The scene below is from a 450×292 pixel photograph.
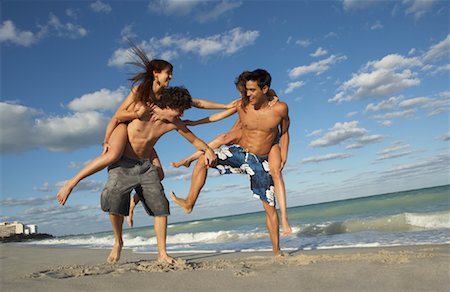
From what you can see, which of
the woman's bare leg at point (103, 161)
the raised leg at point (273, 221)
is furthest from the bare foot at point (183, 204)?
the raised leg at point (273, 221)

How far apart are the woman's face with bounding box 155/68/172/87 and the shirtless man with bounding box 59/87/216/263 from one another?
8 cm

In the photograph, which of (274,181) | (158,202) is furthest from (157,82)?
(274,181)

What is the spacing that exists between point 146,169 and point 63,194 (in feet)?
3.26

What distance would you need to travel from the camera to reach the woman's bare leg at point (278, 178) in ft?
16.3

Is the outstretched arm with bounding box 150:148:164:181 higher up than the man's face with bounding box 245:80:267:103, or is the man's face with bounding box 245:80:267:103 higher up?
the man's face with bounding box 245:80:267:103

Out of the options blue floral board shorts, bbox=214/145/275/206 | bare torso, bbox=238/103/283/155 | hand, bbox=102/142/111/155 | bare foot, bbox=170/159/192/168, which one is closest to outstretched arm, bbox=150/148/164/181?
bare foot, bbox=170/159/192/168

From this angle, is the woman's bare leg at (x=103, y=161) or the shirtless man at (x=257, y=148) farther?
the shirtless man at (x=257, y=148)

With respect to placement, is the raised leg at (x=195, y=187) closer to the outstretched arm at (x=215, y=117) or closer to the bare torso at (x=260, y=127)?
the outstretched arm at (x=215, y=117)

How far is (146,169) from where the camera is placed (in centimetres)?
493

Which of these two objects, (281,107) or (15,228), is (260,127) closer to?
(281,107)

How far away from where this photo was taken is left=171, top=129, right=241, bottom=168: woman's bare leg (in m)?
5.39

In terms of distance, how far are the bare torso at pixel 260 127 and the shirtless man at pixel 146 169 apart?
79 centimetres

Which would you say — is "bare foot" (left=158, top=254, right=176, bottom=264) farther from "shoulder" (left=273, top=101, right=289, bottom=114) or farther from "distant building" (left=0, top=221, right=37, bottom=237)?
"distant building" (left=0, top=221, right=37, bottom=237)

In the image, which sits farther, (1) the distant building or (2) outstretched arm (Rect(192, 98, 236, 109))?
(1) the distant building
